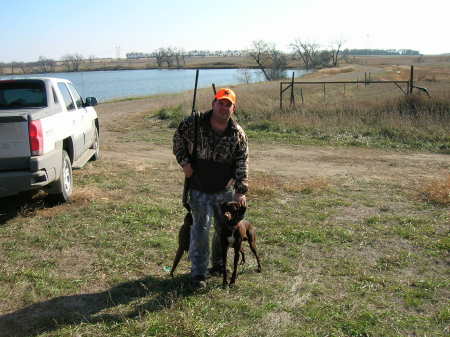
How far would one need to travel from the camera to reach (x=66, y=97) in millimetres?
7406

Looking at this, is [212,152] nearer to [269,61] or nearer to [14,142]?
[14,142]

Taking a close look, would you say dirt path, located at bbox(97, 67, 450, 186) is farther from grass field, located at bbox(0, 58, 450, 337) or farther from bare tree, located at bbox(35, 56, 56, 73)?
bare tree, located at bbox(35, 56, 56, 73)

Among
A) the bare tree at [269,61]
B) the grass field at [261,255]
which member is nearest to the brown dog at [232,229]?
the grass field at [261,255]

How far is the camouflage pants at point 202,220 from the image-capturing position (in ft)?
12.8

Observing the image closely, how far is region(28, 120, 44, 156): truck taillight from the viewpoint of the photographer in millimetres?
5281

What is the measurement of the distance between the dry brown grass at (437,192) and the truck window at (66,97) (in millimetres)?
5712

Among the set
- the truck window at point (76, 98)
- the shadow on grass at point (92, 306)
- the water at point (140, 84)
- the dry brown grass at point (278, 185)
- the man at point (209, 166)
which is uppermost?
the water at point (140, 84)

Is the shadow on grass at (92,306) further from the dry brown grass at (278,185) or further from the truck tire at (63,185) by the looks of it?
the dry brown grass at (278,185)

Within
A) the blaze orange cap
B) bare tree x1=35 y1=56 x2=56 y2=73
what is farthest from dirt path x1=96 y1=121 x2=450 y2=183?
bare tree x1=35 y1=56 x2=56 y2=73

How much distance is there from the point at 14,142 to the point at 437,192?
231 inches

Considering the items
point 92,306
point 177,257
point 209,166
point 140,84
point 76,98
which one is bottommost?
point 92,306

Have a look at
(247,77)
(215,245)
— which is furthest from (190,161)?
(247,77)

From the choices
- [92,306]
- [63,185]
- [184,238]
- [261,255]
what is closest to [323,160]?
[261,255]

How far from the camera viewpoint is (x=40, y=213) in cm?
600
